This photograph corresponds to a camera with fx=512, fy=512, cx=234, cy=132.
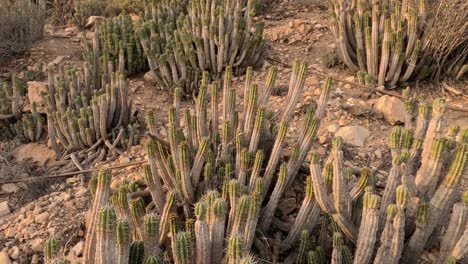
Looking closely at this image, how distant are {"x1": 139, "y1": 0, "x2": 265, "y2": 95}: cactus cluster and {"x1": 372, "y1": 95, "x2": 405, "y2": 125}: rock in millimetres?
1565

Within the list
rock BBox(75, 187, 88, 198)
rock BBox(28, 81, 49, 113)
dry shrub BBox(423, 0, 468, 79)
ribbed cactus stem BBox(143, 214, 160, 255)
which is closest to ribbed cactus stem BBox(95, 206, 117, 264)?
ribbed cactus stem BBox(143, 214, 160, 255)

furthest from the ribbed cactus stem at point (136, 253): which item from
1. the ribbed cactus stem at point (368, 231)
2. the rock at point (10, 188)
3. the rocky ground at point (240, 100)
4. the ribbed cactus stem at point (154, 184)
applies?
the rock at point (10, 188)

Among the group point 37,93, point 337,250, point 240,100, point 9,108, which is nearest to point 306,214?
point 337,250

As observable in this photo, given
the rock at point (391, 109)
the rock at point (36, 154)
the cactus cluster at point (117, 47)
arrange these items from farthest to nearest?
the cactus cluster at point (117, 47)
the rock at point (36, 154)
the rock at point (391, 109)

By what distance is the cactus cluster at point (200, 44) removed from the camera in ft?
17.7

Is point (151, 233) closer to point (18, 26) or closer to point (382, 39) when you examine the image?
point (382, 39)

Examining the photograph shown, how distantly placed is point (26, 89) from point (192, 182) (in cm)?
300

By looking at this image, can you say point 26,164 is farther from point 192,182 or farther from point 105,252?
point 105,252

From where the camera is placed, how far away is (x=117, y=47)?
577 centimetres

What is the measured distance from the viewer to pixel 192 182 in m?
3.56

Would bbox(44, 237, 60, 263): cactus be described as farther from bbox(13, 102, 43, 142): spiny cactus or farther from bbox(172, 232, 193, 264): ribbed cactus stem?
bbox(13, 102, 43, 142): spiny cactus

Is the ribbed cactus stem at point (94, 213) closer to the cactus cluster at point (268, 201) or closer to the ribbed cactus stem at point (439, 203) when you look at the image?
the cactus cluster at point (268, 201)

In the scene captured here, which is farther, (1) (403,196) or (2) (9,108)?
(2) (9,108)

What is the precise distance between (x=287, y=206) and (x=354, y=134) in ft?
3.84
